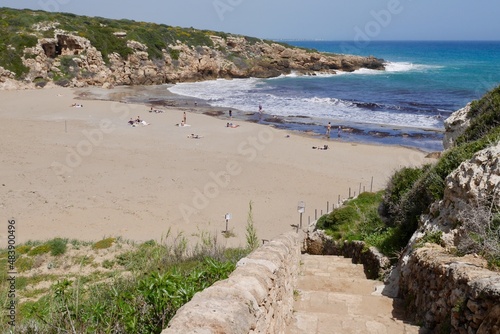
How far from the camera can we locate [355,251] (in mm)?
9641

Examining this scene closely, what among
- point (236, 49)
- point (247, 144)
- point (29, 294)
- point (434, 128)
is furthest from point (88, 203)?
point (236, 49)

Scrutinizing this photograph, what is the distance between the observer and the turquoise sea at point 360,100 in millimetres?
31945

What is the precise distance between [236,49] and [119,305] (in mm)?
72190

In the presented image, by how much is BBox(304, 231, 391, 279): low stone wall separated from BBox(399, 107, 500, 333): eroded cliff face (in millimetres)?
1221

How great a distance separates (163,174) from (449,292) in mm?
17363

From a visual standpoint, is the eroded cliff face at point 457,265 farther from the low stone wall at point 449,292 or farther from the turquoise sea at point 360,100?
the turquoise sea at point 360,100

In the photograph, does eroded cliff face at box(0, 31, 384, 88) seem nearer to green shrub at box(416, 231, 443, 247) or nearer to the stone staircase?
the stone staircase

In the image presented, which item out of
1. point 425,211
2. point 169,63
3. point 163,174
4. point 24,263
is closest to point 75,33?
point 169,63

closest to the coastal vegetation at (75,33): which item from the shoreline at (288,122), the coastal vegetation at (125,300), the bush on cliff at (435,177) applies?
the shoreline at (288,122)

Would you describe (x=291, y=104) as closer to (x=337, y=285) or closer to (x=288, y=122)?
(x=288, y=122)

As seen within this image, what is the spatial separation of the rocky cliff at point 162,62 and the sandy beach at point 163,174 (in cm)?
1712

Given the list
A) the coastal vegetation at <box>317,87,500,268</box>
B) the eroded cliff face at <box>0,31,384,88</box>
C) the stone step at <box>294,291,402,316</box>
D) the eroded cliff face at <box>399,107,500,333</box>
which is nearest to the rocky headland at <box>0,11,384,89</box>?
the eroded cliff face at <box>0,31,384,88</box>

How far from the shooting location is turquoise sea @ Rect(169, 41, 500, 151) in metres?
31.9

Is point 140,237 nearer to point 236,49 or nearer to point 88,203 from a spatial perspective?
point 88,203
